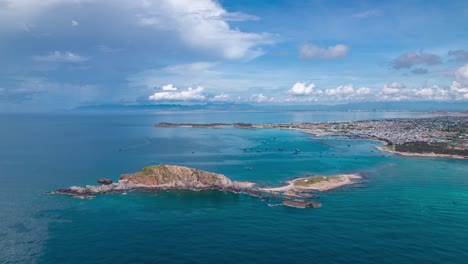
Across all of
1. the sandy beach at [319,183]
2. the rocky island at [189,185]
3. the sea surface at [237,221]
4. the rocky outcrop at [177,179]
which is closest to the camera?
the sea surface at [237,221]

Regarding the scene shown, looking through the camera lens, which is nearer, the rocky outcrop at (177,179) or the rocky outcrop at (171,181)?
the rocky outcrop at (171,181)

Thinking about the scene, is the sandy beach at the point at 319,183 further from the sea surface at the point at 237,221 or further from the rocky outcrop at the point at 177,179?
the rocky outcrop at the point at 177,179

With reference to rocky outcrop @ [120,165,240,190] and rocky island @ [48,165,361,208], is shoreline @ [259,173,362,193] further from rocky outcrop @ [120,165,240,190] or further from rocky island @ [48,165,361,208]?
rocky outcrop @ [120,165,240,190]

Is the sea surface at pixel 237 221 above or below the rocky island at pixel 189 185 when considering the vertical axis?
below

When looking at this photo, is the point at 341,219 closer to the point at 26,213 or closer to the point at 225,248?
the point at 225,248

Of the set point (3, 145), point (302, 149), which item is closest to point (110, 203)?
point (302, 149)

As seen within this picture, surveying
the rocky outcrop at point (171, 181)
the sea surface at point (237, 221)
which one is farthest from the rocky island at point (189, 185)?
the sea surface at point (237, 221)

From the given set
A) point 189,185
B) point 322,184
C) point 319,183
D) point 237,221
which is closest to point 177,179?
point 189,185

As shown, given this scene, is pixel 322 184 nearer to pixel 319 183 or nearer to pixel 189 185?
pixel 319 183
